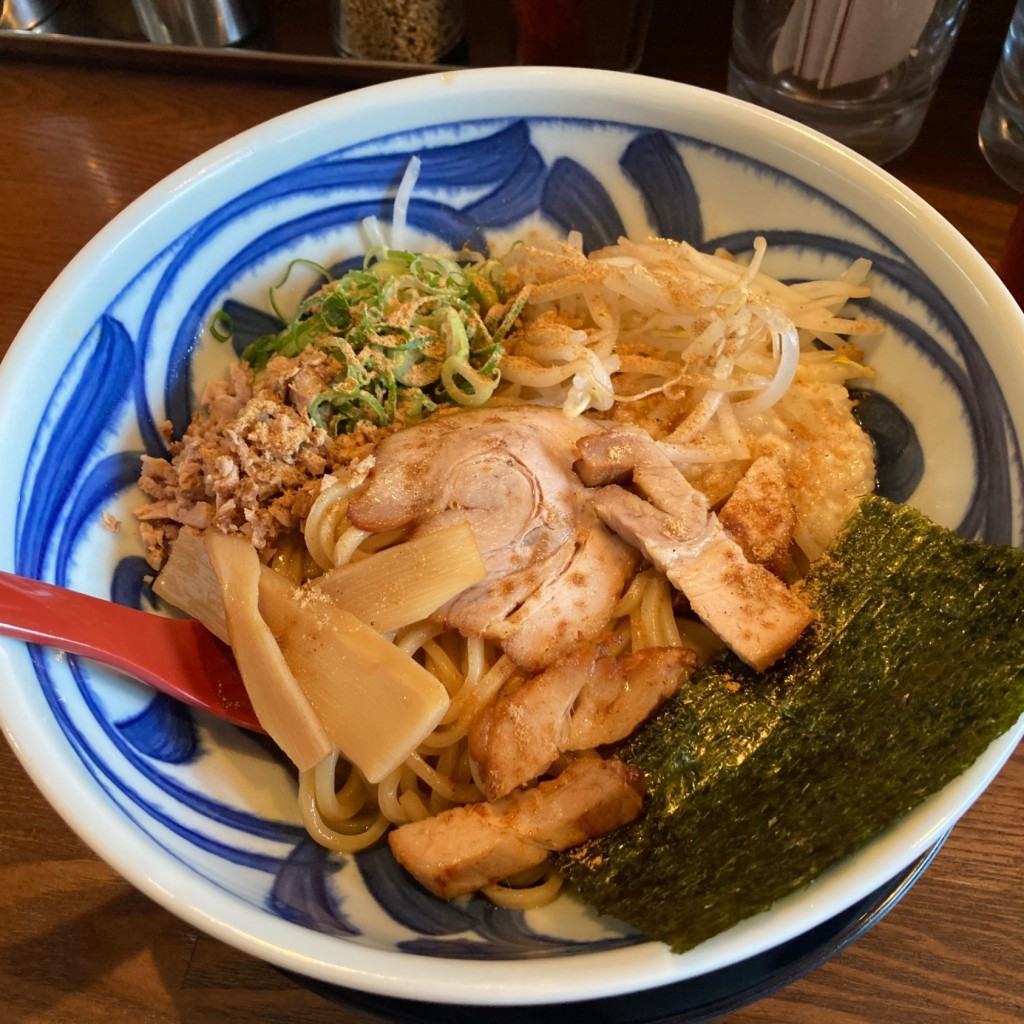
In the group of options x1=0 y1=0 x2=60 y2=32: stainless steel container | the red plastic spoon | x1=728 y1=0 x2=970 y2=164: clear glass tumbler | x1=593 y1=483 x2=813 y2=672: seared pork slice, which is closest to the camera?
the red plastic spoon

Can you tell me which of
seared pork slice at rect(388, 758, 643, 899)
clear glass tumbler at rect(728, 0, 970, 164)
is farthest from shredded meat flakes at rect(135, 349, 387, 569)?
clear glass tumbler at rect(728, 0, 970, 164)

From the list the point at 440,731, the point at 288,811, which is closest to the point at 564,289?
the point at 440,731

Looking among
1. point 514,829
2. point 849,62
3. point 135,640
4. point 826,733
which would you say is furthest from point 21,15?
point 826,733

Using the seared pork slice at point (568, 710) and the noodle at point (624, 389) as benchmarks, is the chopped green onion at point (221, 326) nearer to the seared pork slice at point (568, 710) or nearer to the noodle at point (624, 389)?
the noodle at point (624, 389)

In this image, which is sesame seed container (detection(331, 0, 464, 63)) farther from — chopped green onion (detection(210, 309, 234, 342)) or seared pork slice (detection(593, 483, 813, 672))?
seared pork slice (detection(593, 483, 813, 672))

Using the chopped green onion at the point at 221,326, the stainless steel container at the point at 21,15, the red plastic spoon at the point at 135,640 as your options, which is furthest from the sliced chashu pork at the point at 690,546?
the stainless steel container at the point at 21,15

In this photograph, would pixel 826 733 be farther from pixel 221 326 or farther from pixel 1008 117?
pixel 1008 117

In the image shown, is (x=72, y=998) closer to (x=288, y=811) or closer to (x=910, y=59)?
(x=288, y=811)
